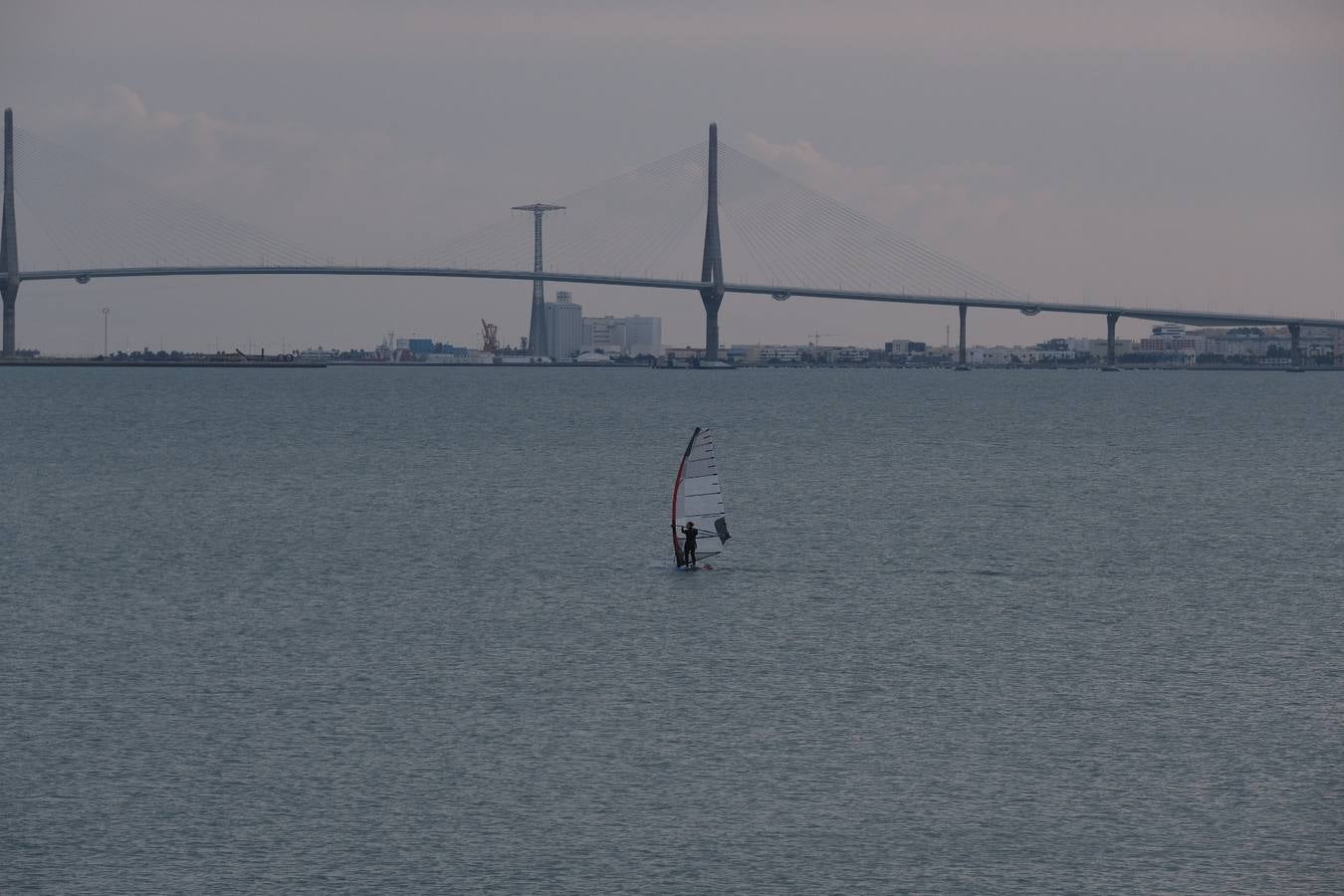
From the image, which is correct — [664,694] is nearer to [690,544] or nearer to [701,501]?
[690,544]

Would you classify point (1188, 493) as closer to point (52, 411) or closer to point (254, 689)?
point (254, 689)

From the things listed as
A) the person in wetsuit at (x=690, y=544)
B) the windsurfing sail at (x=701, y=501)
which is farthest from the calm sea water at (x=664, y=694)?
the person in wetsuit at (x=690, y=544)

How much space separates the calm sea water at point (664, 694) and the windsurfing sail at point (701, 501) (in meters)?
1.22

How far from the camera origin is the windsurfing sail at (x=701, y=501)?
47.4 m

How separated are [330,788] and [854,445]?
77346 mm

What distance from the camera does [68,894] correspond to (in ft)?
69.7

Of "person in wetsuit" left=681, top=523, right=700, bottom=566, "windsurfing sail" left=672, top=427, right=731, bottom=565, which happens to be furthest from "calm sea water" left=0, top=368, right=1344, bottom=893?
"person in wetsuit" left=681, top=523, right=700, bottom=566

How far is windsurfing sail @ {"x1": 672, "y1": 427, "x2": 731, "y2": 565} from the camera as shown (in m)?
47.4

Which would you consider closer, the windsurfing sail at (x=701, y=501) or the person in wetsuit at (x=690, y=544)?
the windsurfing sail at (x=701, y=501)

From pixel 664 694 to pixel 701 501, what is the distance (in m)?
18.2

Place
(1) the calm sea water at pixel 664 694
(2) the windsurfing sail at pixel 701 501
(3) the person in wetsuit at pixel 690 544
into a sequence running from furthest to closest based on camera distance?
(3) the person in wetsuit at pixel 690 544
(2) the windsurfing sail at pixel 701 501
(1) the calm sea water at pixel 664 694

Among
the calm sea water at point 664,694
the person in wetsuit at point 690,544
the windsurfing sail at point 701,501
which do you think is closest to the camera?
the calm sea water at point 664,694

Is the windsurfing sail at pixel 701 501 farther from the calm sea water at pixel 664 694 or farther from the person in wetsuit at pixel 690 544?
the calm sea water at pixel 664 694

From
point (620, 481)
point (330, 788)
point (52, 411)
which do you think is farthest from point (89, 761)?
point (52, 411)
